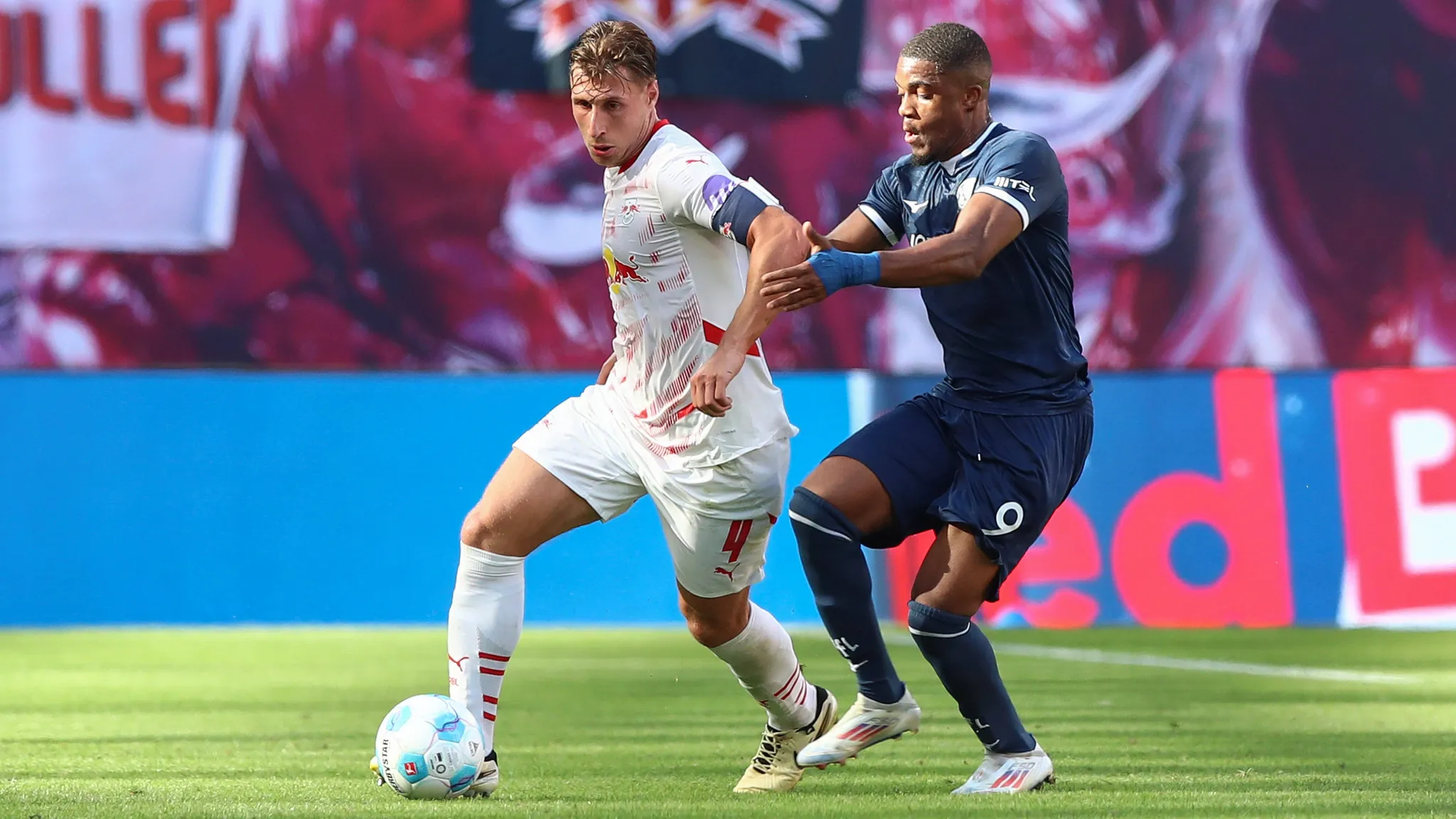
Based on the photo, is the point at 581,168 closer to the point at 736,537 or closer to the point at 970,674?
the point at 736,537

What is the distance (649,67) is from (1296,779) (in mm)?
2493

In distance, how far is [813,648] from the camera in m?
10.3

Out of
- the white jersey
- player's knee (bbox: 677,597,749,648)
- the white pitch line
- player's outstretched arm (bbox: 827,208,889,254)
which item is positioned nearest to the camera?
the white jersey

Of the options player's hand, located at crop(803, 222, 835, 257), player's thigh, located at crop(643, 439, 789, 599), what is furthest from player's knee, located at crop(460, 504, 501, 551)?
player's hand, located at crop(803, 222, 835, 257)

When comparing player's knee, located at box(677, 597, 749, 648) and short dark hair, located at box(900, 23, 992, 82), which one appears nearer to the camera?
short dark hair, located at box(900, 23, 992, 82)

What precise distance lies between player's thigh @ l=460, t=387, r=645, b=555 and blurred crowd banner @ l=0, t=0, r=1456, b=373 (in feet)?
23.5

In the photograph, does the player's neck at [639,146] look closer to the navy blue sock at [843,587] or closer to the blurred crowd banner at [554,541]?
the navy blue sock at [843,587]

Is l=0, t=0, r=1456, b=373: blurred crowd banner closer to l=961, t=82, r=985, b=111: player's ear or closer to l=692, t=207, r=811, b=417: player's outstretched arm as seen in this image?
l=961, t=82, r=985, b=111: player's ear

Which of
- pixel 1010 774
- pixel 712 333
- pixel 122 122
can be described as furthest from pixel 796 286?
pixel 122 122

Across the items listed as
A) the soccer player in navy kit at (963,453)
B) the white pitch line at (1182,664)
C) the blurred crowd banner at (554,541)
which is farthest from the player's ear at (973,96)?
the blurred crowd banner at (554,541)

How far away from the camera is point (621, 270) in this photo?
193 inches

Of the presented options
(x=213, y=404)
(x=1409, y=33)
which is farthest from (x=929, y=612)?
(x=1409, y=33)

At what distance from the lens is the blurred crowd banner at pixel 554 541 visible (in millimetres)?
11453

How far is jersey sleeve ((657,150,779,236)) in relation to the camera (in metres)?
4.58
